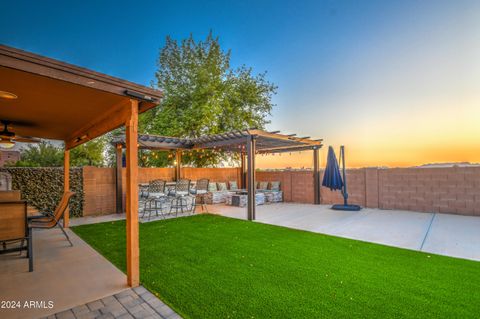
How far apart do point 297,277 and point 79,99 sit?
12.5 ft

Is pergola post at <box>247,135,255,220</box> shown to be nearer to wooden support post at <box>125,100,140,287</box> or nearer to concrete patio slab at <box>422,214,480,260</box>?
concrete patio slab at <box>422,214,480,260</box>

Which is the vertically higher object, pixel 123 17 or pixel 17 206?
pixel 123 17

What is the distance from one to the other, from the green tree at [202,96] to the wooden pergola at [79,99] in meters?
10.3

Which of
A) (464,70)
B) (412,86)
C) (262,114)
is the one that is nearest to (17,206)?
(412,86)

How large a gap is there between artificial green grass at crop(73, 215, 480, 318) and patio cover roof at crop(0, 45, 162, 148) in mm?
2339

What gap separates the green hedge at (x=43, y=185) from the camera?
7.03m

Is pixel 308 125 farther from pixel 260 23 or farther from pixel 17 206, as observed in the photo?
pixel 17 206

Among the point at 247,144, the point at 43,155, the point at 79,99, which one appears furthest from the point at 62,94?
the point at 43,155

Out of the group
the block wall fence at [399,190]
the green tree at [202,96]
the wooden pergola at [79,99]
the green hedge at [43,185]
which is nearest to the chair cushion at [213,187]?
the block wall fence at [399,190]

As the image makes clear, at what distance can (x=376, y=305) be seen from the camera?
253 cm

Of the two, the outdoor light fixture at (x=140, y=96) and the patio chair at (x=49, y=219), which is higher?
the outdoor light fixture at (x=140, y=96)

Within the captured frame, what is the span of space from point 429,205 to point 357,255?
5915 mm

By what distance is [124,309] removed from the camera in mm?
2541

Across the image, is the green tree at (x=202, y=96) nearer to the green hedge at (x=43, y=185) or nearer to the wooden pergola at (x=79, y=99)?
the green hedge at (x=43, y=185)
